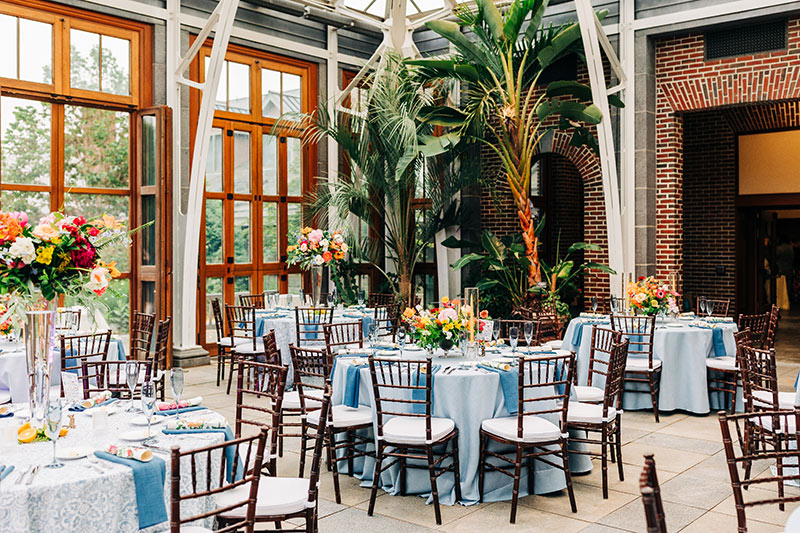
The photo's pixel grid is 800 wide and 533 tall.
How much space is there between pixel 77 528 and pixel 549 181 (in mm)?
11731

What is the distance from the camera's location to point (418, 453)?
15.8 ft

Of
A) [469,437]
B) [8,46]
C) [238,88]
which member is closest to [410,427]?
[469,437]

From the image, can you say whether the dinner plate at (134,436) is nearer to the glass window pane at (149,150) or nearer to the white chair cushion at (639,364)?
the white chair cushion at (639,364)

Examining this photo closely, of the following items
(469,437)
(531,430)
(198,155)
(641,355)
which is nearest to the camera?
(531,430)

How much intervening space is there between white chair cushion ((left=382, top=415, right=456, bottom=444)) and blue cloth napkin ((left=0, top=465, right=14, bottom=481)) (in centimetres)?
219

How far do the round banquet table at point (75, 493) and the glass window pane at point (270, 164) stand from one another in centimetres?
794

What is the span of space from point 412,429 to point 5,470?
234 centimetres

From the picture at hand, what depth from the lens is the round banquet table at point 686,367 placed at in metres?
6.93

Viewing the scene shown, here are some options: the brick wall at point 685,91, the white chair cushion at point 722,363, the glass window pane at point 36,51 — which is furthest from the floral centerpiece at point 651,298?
the glass window pane at point 36,51

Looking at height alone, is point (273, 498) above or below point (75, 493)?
below

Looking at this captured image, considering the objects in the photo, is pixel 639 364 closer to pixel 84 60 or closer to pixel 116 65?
pixel 116 65

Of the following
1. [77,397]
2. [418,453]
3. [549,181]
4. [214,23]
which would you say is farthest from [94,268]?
[549,181]

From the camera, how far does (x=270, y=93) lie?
35.7 ft

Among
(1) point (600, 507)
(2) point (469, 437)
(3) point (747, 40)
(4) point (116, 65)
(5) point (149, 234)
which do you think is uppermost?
(3) point (747, 40)
